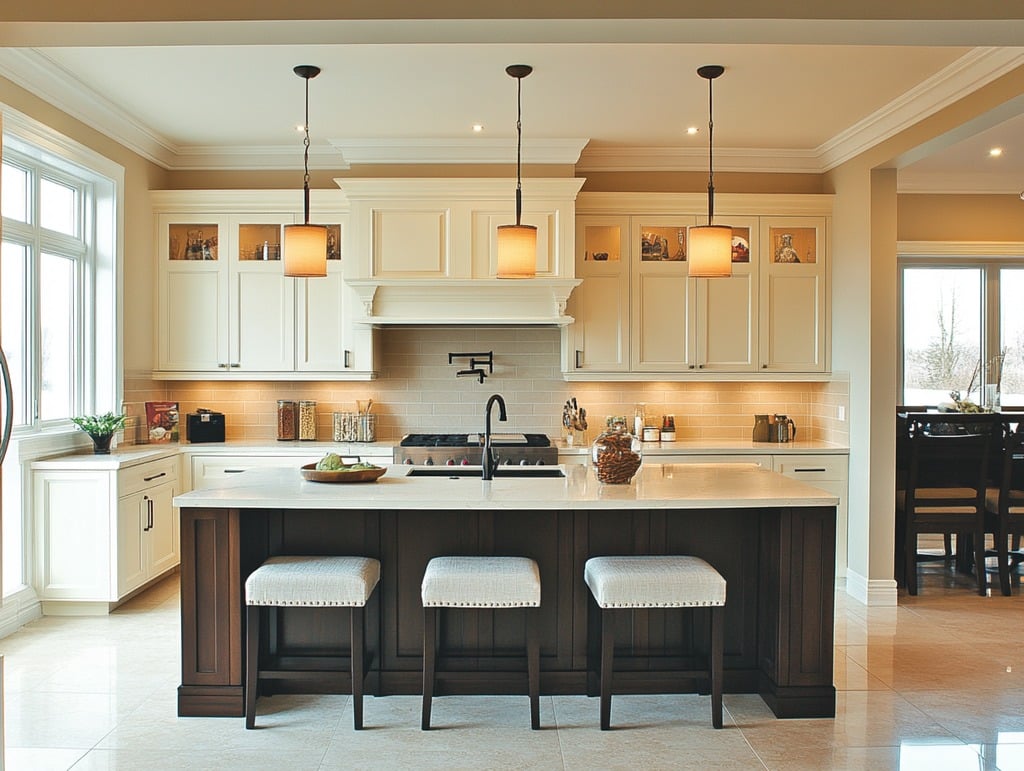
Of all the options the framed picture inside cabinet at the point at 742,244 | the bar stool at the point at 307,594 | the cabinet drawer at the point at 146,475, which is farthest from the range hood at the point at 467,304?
the bar stool at the point at 307,594

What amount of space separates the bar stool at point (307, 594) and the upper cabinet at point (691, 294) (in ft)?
9.73

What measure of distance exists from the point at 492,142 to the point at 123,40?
3001 millimetres

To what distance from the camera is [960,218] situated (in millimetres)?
7039

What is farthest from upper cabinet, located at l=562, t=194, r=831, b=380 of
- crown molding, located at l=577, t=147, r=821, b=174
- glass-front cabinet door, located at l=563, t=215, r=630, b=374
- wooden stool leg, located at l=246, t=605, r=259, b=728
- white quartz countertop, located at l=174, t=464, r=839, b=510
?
wooden stool leg, located at l=246, t=605, r=259, b=728

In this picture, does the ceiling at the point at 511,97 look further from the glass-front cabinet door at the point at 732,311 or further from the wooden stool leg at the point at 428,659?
the wooden stool leg at the point at 428,659

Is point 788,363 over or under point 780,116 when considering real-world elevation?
under

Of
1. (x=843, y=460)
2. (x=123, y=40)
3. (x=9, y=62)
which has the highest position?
(x=9, y=62)

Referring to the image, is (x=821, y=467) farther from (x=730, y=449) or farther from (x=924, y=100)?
(x=924, y=100)

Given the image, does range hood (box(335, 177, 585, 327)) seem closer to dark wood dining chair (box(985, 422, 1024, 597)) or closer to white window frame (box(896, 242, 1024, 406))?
dark wood dining chair (box(985, 422, 1024, 597))

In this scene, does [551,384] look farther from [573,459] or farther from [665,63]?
[665,63]

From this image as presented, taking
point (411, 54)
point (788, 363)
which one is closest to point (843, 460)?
point (788, 363)

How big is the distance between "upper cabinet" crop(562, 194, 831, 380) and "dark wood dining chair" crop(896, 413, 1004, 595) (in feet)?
2.92

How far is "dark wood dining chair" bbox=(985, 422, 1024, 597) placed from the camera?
5.52m

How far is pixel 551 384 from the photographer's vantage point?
6309mm
